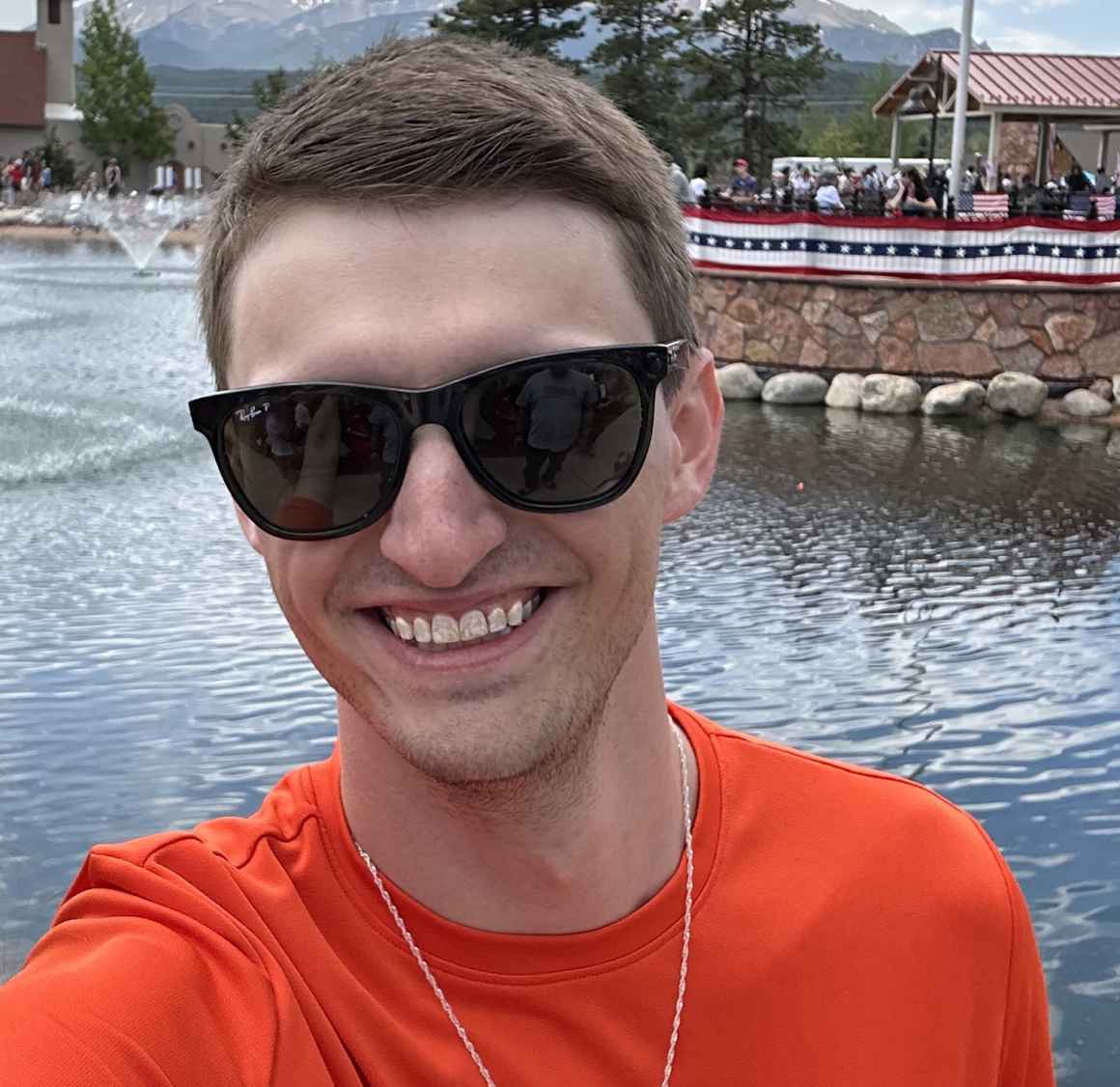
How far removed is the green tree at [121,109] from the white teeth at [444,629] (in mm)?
76824

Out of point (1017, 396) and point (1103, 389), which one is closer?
point (1017, 396)

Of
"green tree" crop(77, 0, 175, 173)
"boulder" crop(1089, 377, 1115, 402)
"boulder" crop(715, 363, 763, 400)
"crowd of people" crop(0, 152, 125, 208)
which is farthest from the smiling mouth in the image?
"green tree" crop(77, 0, 175, 173)

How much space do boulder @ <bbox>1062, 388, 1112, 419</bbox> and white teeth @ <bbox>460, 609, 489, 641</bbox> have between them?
1724cm

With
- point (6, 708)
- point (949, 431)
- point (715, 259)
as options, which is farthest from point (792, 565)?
point (715, 259)

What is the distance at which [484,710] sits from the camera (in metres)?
1.50

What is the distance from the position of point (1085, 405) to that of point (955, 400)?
1.43 metres

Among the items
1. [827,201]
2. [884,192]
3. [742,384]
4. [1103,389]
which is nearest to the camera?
[1103,389]

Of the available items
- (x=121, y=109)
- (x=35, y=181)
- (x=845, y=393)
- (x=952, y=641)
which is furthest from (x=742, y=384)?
(x=121, y=109)

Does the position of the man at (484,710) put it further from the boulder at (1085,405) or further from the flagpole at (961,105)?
the flagpole at (961,105)

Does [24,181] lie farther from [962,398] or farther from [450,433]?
[450,433]

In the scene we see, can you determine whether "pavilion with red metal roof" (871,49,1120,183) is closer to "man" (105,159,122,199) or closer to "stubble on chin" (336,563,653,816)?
"stubble on chin" (336,563,653,816)

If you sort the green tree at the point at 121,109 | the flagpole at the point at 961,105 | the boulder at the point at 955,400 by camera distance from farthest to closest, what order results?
the green tree at the point at 121,109
the flagpole at the point at 961,105
the boulder at the point at 955,400

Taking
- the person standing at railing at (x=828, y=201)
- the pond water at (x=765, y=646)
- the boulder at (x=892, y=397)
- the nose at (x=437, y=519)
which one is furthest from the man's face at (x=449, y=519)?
the person standing at railing at (x=828, y=201)

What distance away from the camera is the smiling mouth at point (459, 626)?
4.93 feet
